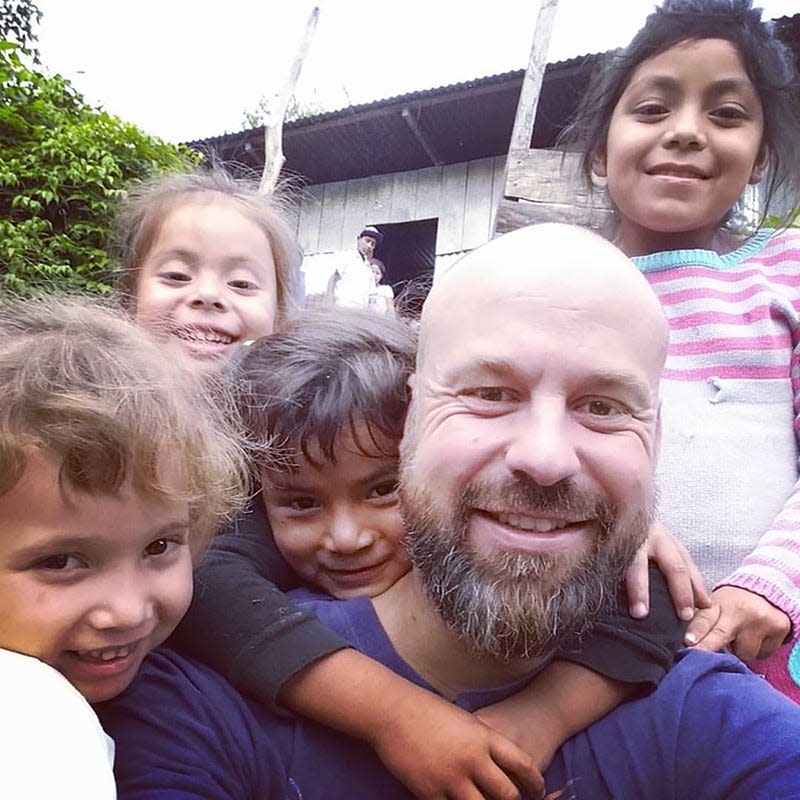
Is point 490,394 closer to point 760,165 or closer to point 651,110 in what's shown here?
point 651,110

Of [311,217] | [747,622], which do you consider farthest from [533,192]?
[311,217]

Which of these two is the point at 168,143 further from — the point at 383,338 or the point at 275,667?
the point at 275,667

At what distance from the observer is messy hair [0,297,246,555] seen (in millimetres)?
1313

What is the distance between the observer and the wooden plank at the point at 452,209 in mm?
10633

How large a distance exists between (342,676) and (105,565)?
1.29 feet

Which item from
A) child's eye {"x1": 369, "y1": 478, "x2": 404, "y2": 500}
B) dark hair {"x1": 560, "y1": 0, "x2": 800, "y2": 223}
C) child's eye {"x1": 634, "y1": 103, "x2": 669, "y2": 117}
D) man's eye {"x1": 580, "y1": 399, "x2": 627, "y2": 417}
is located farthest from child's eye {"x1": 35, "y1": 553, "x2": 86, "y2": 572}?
dark hair {"x1": 560, "y1": 0, "x2": 800, "y2": 223}

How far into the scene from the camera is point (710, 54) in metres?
2.28

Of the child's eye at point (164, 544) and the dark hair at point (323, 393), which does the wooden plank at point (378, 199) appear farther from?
the child's eye at point (164, 544)

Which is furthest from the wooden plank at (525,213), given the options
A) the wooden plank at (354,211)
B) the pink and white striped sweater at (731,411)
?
the wooden plank at (354,211)

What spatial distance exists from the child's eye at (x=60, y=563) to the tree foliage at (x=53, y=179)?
4.74 metres

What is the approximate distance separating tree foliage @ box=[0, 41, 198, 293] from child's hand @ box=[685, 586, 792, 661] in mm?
4877

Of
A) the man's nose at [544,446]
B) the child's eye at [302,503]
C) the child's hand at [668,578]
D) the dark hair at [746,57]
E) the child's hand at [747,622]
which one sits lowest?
the child's hand at [747,622]

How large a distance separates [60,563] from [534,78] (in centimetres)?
658

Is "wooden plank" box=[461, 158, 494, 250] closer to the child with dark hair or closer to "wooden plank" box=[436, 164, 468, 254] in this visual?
"wooden plank" box=[436, 164, 468, 254]
